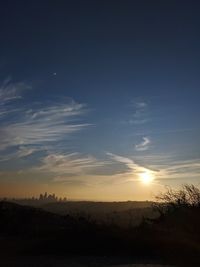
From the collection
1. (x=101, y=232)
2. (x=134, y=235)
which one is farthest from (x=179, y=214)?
(x=101, y=232)

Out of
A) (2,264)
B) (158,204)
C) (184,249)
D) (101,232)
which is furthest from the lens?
(158,204)

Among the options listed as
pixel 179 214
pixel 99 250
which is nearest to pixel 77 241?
pixel 99 250

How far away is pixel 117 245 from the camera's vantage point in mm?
28062

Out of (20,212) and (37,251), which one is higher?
(20,212)

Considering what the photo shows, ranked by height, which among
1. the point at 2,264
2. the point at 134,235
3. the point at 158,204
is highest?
the point at 158,204

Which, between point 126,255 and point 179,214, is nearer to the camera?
point 126,255

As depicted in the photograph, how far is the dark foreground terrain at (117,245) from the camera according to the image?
2362 centimetres

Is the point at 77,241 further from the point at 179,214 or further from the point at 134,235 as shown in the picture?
the point at 179,214

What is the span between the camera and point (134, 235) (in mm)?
29391

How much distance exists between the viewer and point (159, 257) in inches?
973

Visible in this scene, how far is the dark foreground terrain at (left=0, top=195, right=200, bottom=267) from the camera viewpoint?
77.5 ft

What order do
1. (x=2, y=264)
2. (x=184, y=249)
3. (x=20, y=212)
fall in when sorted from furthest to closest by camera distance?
1. (x=20, y=212)
2. (x=184, y=249)
3. (x=2, y=264)

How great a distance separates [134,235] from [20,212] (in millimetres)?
20628

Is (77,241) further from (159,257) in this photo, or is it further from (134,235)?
(159,257)
